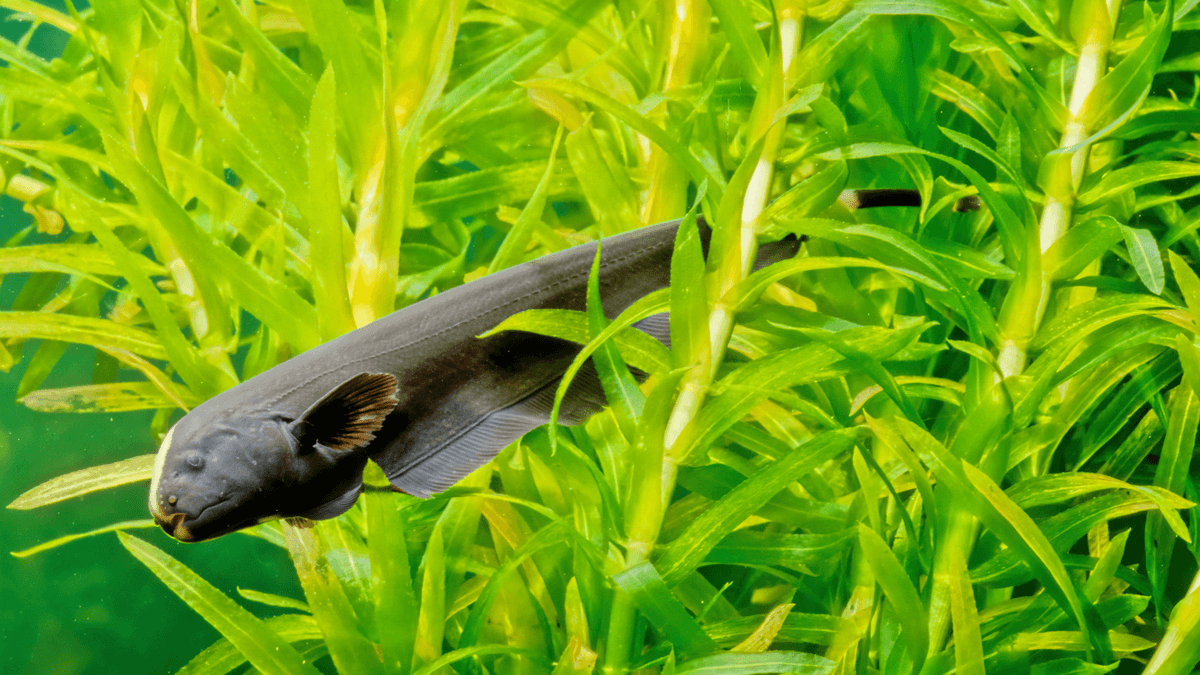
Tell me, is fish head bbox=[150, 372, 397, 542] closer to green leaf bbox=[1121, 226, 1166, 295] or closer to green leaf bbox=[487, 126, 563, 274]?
green leaf bbox=[487, 126, 563, 274]

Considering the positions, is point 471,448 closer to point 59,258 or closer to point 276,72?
point 276,72

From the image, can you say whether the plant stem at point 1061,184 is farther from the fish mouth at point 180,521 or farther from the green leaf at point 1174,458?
the fish mouth at point 180,521

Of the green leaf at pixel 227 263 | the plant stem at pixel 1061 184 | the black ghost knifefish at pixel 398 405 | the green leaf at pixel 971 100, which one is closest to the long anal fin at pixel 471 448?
the black ghost knifefish at pixel 398 405

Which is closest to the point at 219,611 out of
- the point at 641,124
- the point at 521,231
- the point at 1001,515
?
the point at 521,231

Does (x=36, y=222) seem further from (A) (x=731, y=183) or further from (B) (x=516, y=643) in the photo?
(A) (x=731, y=183)

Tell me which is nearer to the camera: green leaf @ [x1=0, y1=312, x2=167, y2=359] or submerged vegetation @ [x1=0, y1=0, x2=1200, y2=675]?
submerged vegetation @ [x1=0, y1=0, x2=1200, y2=675]

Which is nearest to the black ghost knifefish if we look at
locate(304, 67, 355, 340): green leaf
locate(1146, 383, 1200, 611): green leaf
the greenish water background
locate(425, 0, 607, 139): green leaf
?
locate(304, 67, 355, 340): green leaf

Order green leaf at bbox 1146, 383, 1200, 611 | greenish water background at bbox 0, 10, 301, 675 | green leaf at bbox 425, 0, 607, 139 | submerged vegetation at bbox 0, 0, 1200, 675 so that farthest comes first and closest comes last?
greenish water background at bbox 0, 10, 301, 675, green leaf at bbox 425, 0, 607, 139, green leaf at bbox 1146, 383, 1200, 611, submerged vegetation at bbox 0, 0, 1200, 675

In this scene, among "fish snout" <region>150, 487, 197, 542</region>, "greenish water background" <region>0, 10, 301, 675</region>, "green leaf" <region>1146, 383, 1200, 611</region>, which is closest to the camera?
"fish snout" <region>150, 487, 197, 542</region>
